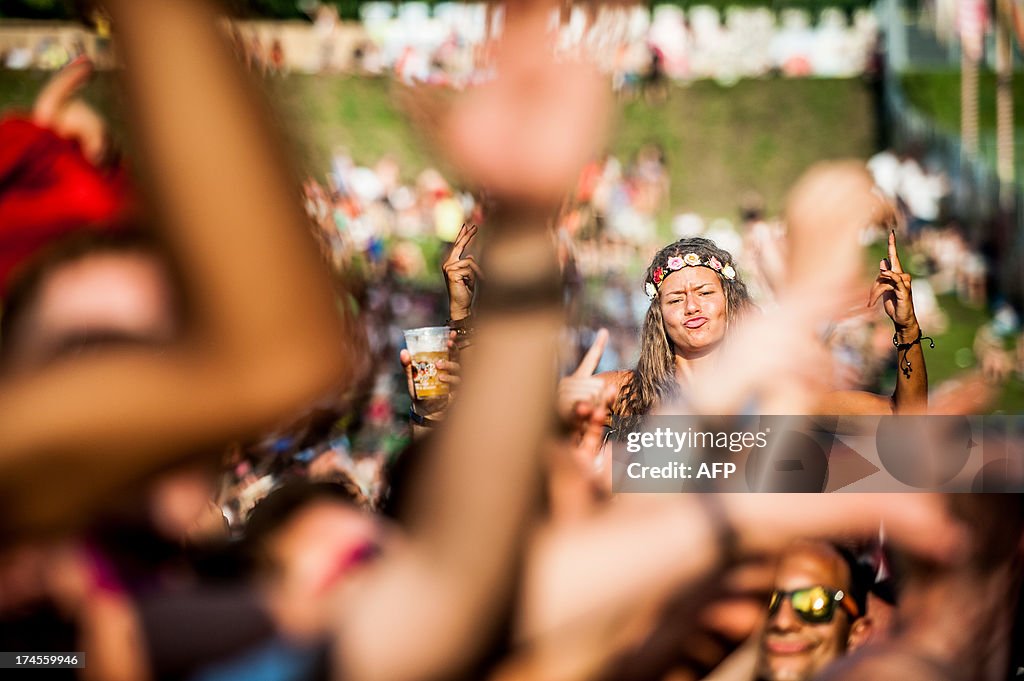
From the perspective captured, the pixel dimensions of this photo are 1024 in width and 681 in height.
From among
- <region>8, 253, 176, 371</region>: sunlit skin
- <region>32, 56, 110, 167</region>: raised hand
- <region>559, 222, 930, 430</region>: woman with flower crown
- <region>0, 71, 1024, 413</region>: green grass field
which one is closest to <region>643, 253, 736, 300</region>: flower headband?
<region>559, 222, 930, 430</region>: woman with flower crown

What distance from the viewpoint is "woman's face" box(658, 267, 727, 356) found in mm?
1031

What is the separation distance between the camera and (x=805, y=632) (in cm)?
107

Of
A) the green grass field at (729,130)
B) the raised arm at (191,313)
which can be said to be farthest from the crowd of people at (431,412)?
the green grass field at (729,130)

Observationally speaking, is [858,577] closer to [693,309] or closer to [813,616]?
[813,616]

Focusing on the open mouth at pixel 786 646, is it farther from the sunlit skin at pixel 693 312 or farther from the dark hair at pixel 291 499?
the dark hair at pixel 291 499

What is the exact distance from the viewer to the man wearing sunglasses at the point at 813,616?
1011 millimetres

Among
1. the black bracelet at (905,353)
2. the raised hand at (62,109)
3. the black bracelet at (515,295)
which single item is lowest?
the black bracelet at (905,353)

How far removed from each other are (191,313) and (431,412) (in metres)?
0.37

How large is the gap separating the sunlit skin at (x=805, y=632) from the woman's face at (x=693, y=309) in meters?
0.28

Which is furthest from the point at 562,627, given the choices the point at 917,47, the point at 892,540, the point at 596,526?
the point at 917,47

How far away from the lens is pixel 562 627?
17.3 inches

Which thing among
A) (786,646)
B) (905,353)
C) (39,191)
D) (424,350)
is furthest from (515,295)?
(905,353)

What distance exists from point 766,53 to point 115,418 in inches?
155

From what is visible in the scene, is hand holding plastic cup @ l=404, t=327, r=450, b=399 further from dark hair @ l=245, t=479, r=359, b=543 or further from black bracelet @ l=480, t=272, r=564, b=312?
black bracelet @ l=480, t=272, r=564, b=312
